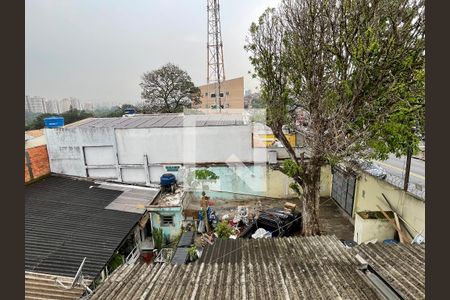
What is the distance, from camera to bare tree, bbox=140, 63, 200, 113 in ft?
96.4

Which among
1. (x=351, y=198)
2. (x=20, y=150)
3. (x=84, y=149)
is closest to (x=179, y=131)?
(x=84, y=149)

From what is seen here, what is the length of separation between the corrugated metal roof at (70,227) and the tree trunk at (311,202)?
6304 millimetres

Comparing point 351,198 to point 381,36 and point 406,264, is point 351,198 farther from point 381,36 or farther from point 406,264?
point 406,264

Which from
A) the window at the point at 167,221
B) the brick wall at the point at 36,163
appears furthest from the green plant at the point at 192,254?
the brick wall at the point at 36,163

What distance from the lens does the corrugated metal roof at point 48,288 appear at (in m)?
5.74

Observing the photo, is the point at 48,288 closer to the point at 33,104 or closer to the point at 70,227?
the point at 70,227

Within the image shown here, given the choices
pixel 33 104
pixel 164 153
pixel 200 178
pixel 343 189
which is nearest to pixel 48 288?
pixel 33 104

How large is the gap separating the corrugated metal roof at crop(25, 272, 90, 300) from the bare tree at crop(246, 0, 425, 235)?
22.4 ft

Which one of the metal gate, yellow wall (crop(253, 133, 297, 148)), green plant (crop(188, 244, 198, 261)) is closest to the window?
green plant (crop(188, 244, 198, 261))

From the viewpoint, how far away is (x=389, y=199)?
922cm

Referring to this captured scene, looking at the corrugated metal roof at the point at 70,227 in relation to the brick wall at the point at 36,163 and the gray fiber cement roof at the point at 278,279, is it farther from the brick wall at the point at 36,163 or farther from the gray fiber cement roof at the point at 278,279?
the gray fiber cement roof at the point at 278,279

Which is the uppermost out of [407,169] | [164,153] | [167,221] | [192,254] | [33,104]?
[33,104]

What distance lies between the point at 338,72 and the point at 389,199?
534 centimetres

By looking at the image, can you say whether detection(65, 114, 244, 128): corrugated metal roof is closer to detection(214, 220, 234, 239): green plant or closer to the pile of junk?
the pile of junk
